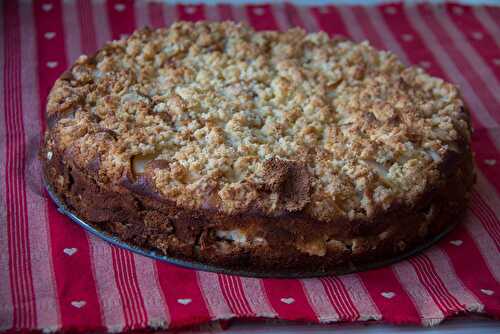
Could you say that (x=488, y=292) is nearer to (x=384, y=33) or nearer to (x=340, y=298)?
(x=340, y=298)

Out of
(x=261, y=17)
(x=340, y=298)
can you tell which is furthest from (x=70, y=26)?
(x=340, y=298)

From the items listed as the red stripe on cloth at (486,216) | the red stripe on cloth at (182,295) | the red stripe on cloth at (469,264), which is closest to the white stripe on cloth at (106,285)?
the red stripe on cloth at (182,295)

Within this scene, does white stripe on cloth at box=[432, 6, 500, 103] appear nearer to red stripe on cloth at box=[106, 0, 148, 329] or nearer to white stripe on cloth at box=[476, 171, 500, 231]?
white stripe on cloth at box=[476, 171, 500, 231]

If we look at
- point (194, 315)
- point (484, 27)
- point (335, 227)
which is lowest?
point (194, 315)

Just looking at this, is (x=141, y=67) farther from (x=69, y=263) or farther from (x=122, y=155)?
(x=69, y=263)

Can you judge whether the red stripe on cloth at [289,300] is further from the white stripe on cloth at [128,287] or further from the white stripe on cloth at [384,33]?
the white stripe on cloth at [384,33]

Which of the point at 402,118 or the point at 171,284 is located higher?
the point at 402,118

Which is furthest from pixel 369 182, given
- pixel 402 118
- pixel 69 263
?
pixel 69 263

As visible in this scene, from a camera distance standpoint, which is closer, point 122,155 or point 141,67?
point 122,155
